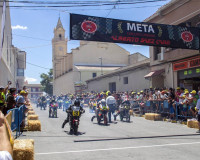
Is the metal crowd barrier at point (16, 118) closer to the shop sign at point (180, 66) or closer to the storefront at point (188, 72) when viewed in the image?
the storefront at point (188, 72)

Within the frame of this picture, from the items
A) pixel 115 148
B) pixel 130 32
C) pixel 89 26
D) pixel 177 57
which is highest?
pixel 89 26

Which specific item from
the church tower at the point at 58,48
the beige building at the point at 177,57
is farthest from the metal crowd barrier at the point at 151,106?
the church tower at the point at 58,48

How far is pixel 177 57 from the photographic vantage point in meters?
19.9

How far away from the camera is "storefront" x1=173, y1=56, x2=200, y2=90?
18.2 metres

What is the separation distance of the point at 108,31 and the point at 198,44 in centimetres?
618

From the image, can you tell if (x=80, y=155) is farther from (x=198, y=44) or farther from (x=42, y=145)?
(x=198, y=44)

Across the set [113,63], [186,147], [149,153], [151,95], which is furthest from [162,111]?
[113,63]

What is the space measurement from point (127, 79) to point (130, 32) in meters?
18.6

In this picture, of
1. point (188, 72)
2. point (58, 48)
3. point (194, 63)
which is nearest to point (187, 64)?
point (188, 72)

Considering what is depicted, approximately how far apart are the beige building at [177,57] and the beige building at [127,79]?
345 centimetres

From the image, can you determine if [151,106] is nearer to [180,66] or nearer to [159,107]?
[159,107]

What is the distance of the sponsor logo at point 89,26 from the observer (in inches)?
539

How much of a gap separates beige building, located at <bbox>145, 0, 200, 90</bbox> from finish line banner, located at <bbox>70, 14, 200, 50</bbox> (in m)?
2.08

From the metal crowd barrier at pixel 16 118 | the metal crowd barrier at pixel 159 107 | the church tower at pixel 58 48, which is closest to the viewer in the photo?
the metal crowd barrier at pixel 16 118
